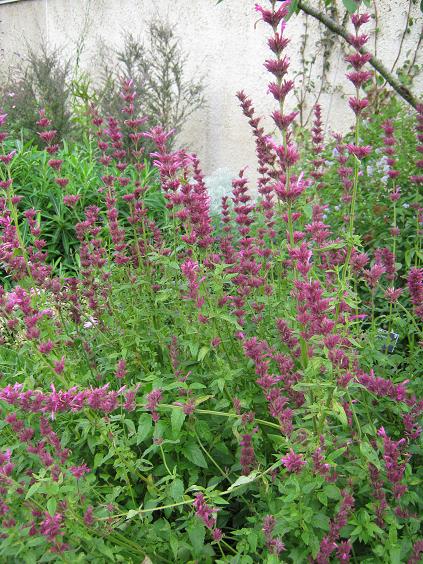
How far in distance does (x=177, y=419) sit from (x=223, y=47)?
8215mm

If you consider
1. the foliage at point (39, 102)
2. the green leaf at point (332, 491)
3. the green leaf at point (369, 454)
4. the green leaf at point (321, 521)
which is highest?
the foliage at point (39, 102)

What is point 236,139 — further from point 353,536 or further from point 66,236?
point 353,536

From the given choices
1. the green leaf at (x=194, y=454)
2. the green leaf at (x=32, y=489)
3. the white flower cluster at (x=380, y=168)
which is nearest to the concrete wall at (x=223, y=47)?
the white flower cluster at (x=380, y=168)

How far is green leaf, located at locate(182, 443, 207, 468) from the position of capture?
1.98 m

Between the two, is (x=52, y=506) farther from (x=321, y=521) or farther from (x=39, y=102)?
(x=39, y=102)

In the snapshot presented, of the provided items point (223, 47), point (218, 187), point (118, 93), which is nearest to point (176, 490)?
point (218, 187)

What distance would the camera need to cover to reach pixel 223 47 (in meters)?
9.17

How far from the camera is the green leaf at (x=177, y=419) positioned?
187 cm

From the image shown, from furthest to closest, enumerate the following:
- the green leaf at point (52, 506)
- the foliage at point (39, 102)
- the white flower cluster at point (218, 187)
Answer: the foliage at point (39, 102)
the white flower cluster at point (218, 187)
the green leaf at point (52, 506)

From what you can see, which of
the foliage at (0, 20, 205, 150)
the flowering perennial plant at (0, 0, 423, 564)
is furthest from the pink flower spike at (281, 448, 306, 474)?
the foliage at (0, 20, 205, 150)

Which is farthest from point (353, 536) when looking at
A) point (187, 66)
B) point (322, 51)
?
point (187, 66)

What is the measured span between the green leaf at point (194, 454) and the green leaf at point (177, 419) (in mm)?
159

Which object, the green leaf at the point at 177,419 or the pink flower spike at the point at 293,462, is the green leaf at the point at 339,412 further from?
the green leaf at the point at 177,419

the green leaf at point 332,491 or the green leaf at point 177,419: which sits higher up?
the green leaf at point 177,419
